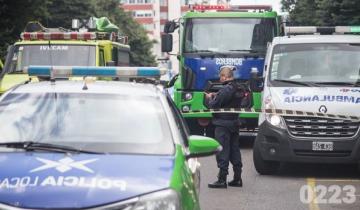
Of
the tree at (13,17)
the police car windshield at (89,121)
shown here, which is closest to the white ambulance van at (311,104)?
the police car windshield at (89,121)

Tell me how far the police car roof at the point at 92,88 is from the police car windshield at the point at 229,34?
415 inches

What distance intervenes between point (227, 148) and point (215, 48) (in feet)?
20.7

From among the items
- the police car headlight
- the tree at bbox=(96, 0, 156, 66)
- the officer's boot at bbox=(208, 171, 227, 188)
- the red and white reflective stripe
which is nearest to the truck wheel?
the officer's boot at bbox=(208, 171, 227, 188)

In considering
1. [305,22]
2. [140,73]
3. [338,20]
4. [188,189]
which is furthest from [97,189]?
[305,22]

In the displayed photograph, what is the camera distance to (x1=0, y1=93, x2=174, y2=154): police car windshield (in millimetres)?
5559

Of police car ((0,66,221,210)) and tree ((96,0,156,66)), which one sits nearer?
police car ((0,66,221,210))

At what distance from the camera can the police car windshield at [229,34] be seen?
16984mm

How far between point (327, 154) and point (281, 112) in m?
0.94

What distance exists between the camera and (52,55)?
16984mm

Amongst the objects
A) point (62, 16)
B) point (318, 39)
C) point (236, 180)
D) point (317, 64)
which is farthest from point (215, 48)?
point (62, 16)

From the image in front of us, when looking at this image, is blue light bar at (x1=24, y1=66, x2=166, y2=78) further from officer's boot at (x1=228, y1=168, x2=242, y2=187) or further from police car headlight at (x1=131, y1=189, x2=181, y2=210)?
officer's boot at (x1=228, y1=168, x2=242, y2=187)

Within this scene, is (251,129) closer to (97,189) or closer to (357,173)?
(357,173)

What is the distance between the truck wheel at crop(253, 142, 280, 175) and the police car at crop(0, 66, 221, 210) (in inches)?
227

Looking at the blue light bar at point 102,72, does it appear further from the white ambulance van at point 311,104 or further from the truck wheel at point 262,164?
the truck wheel at point 262,164
